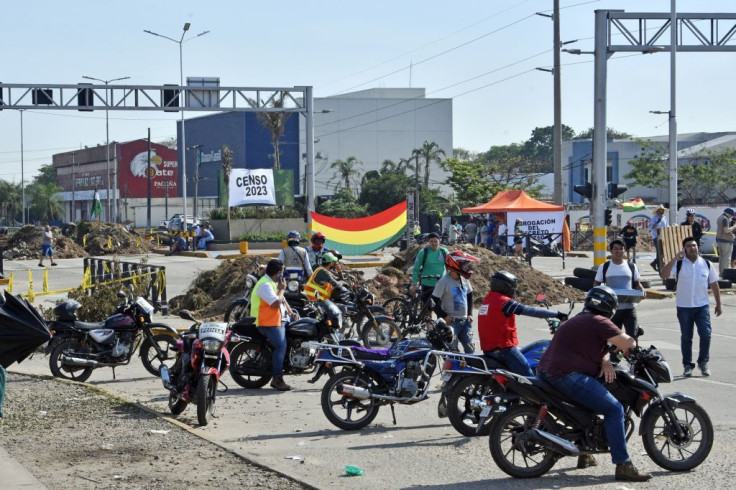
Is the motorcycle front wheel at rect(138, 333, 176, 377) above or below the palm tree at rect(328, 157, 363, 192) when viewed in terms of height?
below

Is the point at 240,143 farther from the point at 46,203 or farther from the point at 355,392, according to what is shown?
the point at 355,392

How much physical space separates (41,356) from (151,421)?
624cm

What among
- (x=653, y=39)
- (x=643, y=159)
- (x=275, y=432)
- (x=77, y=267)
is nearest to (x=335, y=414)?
(x=275, y=432)

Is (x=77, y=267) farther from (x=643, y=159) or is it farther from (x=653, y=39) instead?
(x=643, y=159)

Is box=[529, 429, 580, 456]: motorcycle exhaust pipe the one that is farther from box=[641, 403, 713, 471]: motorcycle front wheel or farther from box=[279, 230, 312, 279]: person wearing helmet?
box=[279, 230, 312, 279]: person wearing helmet

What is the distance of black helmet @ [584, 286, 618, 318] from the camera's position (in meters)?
7.73

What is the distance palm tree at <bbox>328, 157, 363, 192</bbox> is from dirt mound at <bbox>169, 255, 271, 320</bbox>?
74211 mm

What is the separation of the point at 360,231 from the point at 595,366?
21.5 metres

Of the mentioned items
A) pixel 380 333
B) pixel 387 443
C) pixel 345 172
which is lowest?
pixel 387 443

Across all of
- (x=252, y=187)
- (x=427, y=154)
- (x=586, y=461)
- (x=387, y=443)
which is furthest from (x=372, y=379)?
(x=427, y=154)

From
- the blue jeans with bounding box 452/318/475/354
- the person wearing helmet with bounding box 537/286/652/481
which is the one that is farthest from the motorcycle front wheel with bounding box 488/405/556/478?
the blue jeans with bounding box 452/318/475/354

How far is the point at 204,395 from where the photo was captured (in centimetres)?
1013

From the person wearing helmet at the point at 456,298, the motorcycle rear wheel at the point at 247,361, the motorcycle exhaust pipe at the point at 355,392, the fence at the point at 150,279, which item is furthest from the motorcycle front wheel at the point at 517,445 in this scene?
the fence at the point at 150,279

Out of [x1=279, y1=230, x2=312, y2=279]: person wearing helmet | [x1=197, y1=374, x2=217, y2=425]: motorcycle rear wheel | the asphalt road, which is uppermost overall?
[x1=279, y1=230, x2=312, y2=279]: person wearing helmet
